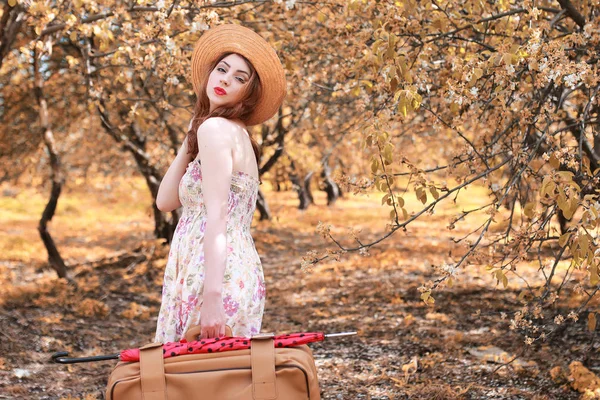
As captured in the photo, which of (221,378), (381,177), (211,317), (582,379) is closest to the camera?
(221,378)

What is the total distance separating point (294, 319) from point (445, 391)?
300 centimetres

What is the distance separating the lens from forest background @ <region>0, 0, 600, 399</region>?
3.50m

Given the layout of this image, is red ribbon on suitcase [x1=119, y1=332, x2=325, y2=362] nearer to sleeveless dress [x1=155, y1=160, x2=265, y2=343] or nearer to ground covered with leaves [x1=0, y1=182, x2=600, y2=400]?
sleeveless dress [x1=155, y1=160, x2=265, y2=343]

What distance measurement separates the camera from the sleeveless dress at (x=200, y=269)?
102 inches

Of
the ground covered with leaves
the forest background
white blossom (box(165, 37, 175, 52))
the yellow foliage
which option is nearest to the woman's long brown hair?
the forest background

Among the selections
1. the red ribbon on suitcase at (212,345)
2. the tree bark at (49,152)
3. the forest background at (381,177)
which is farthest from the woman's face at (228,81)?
the tree bark at (49,152)

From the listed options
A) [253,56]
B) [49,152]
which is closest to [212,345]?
[253,56]

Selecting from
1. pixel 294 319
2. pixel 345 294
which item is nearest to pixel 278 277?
pixel 345 294

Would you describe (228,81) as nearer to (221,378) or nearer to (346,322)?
(221,378)

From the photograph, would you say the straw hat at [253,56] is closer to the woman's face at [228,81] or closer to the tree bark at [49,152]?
→ the woman's face at [228,81]

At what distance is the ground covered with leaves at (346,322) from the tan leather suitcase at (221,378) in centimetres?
125

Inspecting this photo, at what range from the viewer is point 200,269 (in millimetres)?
2592

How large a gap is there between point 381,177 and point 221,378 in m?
1.49

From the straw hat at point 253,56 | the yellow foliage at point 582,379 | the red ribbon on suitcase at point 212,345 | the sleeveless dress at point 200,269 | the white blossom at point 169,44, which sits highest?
the white blossom at point 169,44
